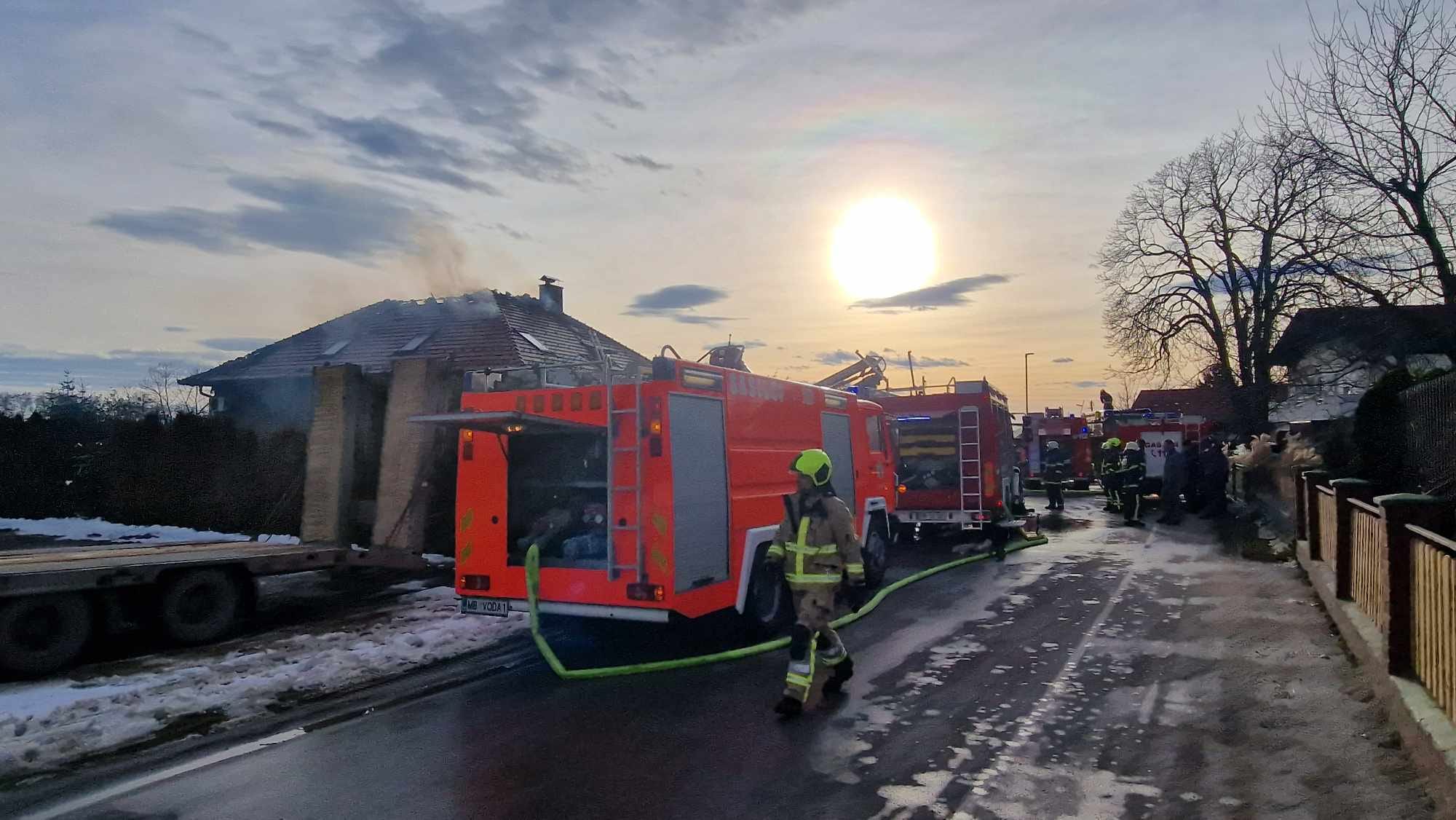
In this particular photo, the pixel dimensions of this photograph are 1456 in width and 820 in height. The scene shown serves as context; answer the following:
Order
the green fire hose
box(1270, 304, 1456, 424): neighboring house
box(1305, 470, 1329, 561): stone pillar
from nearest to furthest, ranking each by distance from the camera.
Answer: the green fire hose → box(1305, 470, 1329, 561): stone pillar → box(1270, 304, 1456, 424): neighboring house

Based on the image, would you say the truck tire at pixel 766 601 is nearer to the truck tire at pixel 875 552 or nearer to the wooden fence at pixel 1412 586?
the truck tire at pixel 875 552

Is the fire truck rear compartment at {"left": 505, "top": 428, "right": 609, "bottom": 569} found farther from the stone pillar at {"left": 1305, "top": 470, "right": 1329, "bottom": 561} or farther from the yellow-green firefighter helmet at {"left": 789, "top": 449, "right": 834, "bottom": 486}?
the stone pillar at {"left": 1305, "top": 470, "right": 1329, "bottom": 561}

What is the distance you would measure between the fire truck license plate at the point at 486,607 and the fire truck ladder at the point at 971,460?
960 cm

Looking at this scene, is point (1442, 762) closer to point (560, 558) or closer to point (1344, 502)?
point (1344, 502)

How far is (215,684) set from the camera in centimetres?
661

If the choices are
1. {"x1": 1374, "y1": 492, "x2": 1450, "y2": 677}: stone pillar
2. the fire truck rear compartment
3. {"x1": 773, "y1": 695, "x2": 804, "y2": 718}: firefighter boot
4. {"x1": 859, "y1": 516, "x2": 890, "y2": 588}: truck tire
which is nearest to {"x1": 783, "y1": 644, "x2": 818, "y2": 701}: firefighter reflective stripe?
{"x1": 773, "y1": 695, "x2": 804, "y2": 718}: firefighter boot

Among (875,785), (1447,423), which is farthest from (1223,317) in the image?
(875,785)

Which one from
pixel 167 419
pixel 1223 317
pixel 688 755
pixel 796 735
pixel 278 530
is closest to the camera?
pixel 688 755

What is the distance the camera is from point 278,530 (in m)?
14.8

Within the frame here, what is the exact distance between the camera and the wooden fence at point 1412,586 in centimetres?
469

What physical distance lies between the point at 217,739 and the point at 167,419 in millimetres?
15118

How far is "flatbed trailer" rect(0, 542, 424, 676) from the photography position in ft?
22.4

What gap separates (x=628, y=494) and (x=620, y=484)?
0.11 meters

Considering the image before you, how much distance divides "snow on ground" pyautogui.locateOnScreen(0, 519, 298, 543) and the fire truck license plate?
8.73 meters
